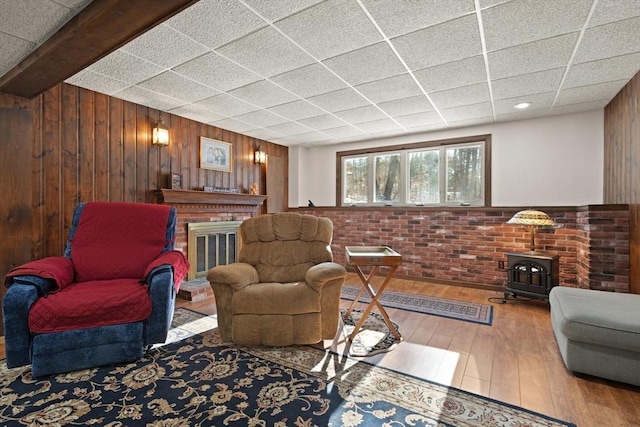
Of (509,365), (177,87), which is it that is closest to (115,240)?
(177,87)

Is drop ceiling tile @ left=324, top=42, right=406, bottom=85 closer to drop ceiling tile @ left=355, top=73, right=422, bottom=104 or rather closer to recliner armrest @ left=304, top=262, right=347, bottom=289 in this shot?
drop ceiling tile @ left=355, top=73, right=422, bottom=104

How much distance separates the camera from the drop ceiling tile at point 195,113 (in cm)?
373

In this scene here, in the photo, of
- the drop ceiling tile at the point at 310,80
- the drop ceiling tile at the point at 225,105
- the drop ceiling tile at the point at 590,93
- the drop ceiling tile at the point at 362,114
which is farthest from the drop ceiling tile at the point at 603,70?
the drop ceiling tile at the point at 225,105

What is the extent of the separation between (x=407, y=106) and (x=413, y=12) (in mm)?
1753

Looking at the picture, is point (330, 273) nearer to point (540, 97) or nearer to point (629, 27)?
point (629, 27)

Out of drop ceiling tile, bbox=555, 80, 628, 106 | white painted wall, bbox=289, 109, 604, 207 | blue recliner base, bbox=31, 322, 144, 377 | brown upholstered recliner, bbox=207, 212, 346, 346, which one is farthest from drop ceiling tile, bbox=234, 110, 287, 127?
drop ceiling tile, bbox=555, 80, 628, 106

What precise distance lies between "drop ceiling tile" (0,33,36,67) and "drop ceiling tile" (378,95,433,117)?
3.17 m

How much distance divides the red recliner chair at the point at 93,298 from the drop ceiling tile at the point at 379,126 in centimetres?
307

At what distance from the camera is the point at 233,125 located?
4465 millimetres

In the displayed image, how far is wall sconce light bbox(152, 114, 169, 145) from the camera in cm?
369

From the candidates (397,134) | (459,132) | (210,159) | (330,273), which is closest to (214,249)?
(210,159)

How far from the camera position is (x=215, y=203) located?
14.2 feet

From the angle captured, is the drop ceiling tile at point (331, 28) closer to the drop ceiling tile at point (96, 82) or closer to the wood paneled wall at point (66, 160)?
the drop ceiling tile at point (96, 82)

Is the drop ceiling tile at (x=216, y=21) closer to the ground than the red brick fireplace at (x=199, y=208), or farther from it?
farther from it
